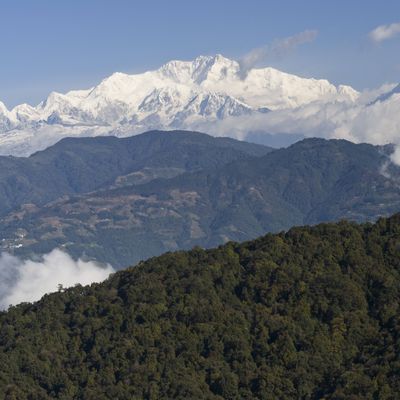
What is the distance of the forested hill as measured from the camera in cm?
14338

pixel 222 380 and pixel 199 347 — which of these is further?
pixel 199 347

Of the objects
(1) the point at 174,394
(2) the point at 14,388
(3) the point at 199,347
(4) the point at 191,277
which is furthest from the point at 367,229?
(2) the point at 14,388

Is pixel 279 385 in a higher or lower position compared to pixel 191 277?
lower

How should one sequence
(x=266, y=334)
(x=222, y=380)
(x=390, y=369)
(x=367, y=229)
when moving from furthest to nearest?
(x=367, y=229) < (x=266, y=334) < (x=222, y=380) < (x=390, y=369)

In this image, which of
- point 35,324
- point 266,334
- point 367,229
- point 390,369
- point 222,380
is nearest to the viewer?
point 390,369

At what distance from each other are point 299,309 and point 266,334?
782 centimetres

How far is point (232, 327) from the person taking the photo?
15575cm

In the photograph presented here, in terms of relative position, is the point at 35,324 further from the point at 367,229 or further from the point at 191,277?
the point at 367,229

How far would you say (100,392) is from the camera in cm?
14462

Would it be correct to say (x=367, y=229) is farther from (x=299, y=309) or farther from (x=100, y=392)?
(x=100, y=392)

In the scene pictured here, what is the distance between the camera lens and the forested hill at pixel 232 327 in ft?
470

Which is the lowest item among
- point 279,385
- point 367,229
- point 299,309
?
point 279,385

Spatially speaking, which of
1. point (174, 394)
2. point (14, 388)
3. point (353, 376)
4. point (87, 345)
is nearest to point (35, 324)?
point (87, 345)

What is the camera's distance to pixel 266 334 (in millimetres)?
153250
